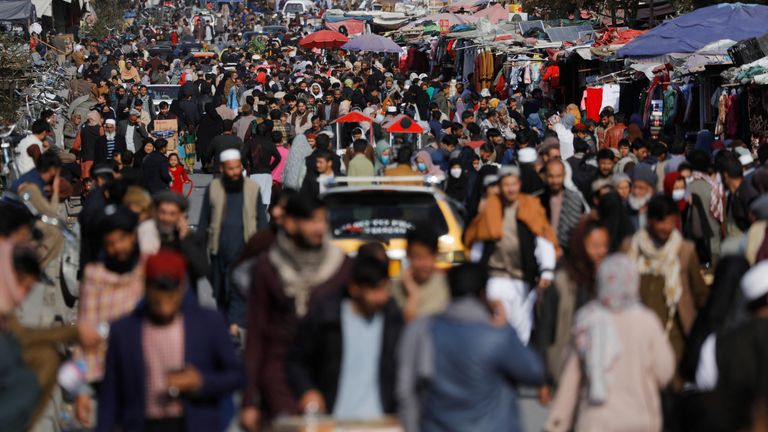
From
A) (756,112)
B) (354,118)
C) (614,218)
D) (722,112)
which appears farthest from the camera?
(354,118)

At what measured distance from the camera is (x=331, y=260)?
650cm

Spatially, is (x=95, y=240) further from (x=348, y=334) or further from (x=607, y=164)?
(x=607, y=164)

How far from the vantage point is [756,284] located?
6062 millimetres

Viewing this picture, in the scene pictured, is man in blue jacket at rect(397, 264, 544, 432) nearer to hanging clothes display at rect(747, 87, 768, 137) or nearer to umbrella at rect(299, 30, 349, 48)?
hanging clothes display at rect(747, 87, 768, 137)

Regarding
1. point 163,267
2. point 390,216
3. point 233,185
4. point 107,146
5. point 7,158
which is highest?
point 163,267

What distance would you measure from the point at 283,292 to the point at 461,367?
0.93 meters

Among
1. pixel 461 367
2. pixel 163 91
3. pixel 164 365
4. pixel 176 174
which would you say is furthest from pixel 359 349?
pixel 163 91

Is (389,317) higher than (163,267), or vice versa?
(163,267)

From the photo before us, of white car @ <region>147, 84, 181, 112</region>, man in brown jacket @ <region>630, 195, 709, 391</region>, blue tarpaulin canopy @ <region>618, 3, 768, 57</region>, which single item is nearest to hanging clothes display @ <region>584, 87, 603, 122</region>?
blue tarpaulin canopy @ <region>618, 3, 768, 57</region>

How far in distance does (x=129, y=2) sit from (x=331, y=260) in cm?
10470

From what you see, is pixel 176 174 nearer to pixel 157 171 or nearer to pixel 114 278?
pixel 157 171

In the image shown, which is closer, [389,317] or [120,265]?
[389,317]

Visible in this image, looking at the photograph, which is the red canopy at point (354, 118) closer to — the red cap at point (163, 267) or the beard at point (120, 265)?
the beard at point (120, 265)

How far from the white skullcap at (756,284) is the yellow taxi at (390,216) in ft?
14.0
